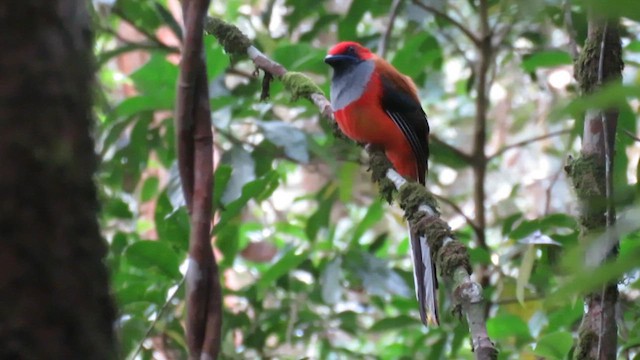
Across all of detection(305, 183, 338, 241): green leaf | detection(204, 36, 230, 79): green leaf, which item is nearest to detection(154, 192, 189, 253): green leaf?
detection(204, 36, 230, 79): green leaf

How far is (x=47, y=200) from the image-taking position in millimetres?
572

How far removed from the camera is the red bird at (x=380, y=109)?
11.8 feet

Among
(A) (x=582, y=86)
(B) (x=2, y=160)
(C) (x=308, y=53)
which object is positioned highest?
(C) (x=308, y=53)

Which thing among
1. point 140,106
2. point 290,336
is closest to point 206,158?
point 140,106

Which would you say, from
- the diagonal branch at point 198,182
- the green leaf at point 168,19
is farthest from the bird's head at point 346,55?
the diagonal branch at point 198,182

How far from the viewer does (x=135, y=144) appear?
3.38 m

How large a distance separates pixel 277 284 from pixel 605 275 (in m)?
2.90

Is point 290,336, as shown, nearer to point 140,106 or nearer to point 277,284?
point 277,284

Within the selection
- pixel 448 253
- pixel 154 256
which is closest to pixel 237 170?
pixel 154 256

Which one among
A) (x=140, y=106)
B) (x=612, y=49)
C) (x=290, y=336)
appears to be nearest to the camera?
(x=612, y=49)

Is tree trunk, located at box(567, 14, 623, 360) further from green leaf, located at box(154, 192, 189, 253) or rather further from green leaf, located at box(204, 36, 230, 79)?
green leaf, located at box(204, 36, 230, 79)

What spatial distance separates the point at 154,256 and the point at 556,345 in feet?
3.79

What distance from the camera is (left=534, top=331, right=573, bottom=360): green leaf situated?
74.0 inches

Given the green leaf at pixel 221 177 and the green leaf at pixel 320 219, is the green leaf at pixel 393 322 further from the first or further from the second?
the green leaf at pixel 221 177
